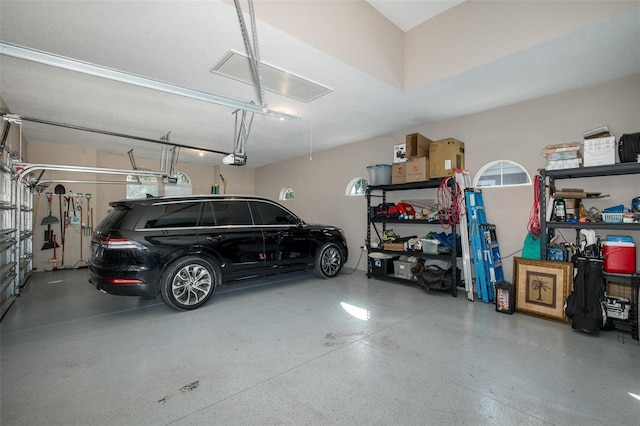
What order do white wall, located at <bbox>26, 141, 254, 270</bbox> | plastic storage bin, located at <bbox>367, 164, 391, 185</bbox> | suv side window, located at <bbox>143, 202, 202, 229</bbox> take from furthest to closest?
white wall, located at <bbox>26, 141, 254, 270</bbox>, plastic storage bin, located at <bbox>367, 164, 391, 185</bbox>, suv side window, located at <bbox>143, 202, 202, 229</bbox>

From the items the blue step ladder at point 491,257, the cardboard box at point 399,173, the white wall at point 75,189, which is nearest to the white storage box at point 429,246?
the blue step ladder at point 491,257

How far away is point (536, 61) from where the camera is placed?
2854 millimetres

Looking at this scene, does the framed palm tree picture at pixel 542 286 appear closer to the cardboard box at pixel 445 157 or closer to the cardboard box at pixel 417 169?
the cardboard box at pixel 445 157

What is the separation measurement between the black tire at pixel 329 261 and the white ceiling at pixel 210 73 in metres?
2.29

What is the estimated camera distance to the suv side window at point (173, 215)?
3455mm

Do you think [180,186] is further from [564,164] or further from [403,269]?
[564,164]

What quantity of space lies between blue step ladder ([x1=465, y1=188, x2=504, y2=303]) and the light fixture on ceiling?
267cm

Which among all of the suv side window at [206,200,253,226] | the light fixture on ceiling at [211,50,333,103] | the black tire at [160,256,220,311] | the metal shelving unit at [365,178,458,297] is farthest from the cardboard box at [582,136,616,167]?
the black tire at [160,256,220,311]

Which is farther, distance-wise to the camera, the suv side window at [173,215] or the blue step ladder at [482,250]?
the blue step ladder at [482,250]

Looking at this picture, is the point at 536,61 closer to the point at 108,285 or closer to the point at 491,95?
the point at 491,95

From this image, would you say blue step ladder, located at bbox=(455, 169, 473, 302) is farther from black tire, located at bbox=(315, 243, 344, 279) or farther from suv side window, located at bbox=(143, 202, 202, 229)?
suv side window, located at bbox=(143, 202, 202, 229)

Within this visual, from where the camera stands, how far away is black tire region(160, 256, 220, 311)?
3.48m

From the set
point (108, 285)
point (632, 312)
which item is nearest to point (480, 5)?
point (632, 312)

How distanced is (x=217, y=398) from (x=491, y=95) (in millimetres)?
4504
